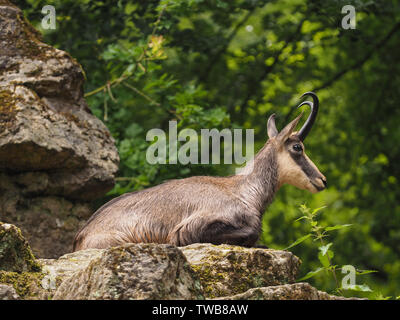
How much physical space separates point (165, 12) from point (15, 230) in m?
5.58

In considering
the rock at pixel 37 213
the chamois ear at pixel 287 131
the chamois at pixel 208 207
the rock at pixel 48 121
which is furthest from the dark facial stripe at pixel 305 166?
the rock at pixel 37 213

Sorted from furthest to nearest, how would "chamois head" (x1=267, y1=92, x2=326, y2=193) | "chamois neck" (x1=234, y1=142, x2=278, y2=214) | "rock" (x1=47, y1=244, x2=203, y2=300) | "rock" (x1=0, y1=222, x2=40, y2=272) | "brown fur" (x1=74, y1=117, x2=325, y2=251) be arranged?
"chamois head" (x1=267, y1=92, x2=326, y2=193) → "chamois neck" (x1=234, y1=142, x2=278, y2=214) → "brown fur" (x1=74, y1=117, x2=325, y2=251) → "rock" (x1=0, y1=222, x2=40, y2=272) → "rock" (x1=47, y1=244, x2=203, y2=300)

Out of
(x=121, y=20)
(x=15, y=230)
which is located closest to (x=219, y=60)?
(x=121, y=20)

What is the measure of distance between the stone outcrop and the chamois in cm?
83

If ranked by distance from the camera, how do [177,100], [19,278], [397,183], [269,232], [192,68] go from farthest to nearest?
1. [397,183]
2. [269,232]
3. [192,68]
4. [177,100]
5. [19,278]

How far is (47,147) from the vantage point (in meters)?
6.03

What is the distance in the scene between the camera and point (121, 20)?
9867 mm

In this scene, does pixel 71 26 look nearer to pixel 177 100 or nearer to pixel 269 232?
pixel 177 100

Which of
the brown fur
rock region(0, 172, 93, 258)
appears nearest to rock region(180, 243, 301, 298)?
the brown fur

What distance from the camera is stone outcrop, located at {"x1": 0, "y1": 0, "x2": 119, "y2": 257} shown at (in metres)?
6.12

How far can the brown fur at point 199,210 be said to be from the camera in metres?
5.49

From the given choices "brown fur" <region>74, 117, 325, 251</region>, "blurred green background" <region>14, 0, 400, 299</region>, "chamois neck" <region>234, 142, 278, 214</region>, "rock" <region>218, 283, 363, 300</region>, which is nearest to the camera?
"rock" <region>218, 283, 363, 300</region>

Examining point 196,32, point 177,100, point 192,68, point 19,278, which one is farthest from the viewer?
point 192,68

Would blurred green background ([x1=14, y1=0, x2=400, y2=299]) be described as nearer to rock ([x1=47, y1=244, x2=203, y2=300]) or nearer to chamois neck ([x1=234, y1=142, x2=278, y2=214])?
chamois neck ([x1=234, y1=142, x2=278, y2=214])
